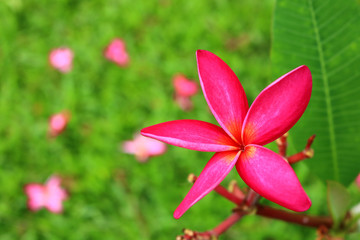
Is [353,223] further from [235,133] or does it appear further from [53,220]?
[53,220]

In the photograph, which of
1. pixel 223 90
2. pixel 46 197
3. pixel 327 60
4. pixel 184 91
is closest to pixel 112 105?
pixel 184 91

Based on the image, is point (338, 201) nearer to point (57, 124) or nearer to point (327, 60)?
point (327, 60)

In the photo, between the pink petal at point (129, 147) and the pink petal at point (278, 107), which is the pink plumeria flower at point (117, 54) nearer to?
the pink petal at point (129, 147)

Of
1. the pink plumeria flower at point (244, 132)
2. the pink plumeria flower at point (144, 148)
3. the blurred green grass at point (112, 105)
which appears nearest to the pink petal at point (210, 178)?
the pink plumeria flower at point (244, 132)

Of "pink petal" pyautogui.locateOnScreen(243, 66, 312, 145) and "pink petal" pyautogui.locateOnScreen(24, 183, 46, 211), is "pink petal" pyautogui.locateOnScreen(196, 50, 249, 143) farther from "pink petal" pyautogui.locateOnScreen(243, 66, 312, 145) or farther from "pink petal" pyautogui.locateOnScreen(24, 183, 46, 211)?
"pink petal" pyautogui.locateOnScreen(24, 183, 46, 211)

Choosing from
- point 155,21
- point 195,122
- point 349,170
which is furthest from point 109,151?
point 195,122

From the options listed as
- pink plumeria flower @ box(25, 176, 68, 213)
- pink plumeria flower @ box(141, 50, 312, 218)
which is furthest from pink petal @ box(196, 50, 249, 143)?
pink plumeria flower @ box(25, 176, 68, 213)
